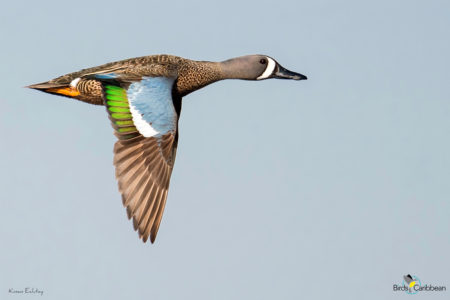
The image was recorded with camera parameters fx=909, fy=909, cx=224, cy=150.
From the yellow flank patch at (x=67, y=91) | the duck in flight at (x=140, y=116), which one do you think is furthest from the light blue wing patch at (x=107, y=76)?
the yellow flank patch at (x=67, y=91)

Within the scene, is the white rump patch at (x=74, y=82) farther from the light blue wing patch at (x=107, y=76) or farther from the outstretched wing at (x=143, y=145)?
the outstretched wing at (x=143, y=145)

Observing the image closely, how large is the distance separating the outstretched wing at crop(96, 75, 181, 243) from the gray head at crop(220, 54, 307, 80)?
1.89 meters

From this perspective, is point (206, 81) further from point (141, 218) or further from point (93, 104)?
point (141, 218)

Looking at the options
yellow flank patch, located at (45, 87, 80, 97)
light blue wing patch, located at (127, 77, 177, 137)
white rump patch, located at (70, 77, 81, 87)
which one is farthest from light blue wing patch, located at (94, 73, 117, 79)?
yellow flank patch, located at (45, 87, 80, 97)

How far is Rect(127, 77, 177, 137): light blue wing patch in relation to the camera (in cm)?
1066

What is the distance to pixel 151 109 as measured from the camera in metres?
10.7

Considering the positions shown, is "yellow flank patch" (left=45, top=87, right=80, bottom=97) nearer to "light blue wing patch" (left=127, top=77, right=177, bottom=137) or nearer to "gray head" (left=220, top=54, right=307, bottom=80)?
"light blue wing patch" (left=127, top=77, right=177, bottom=137)

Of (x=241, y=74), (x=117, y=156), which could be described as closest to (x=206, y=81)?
(x=241, y=74)

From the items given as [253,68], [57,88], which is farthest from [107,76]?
[253,68]

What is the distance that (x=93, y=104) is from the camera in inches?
467

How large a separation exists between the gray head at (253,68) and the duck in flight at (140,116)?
847mm

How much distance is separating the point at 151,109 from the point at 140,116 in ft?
0.53

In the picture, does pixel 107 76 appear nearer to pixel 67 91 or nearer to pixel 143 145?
pixel 67 91

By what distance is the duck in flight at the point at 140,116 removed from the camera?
10.4 meters
